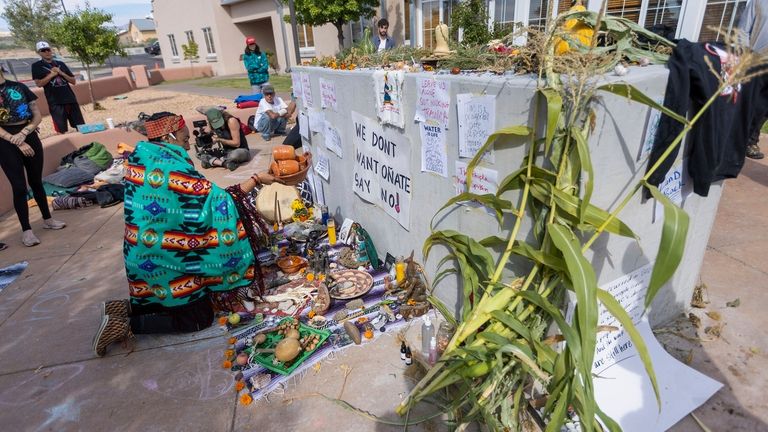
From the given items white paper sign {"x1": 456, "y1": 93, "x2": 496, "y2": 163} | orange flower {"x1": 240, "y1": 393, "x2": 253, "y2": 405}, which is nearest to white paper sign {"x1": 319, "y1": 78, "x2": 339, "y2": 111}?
white paper sign {"x1": 456, "y1": 93, "x2": 496, "y2": 163}

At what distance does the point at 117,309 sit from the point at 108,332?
0.19m

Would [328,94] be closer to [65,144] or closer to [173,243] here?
[173,243]

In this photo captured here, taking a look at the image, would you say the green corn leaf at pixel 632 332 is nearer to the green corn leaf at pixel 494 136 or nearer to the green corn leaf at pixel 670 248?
the green corn leaf at pixel 670 248

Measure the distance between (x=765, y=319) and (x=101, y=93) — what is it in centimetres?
1935

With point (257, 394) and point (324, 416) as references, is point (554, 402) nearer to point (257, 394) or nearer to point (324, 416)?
point (324, 416)

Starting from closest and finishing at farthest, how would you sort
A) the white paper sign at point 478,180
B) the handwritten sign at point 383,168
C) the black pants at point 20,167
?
the white paper sign at point 478,180
the handwritten sign at point 383,168
the black pants at point 20,167

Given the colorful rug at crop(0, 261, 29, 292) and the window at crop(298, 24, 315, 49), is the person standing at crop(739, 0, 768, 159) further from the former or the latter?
the window at crop(298, 24, 315, 49)

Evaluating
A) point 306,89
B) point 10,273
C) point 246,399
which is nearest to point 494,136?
point 246,399

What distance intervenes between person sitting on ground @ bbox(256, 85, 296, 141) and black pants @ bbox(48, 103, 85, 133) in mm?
3637

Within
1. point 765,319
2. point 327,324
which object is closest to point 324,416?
point 327,324

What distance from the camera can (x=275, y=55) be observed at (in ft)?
70.4

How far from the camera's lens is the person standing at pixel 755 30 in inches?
59.9

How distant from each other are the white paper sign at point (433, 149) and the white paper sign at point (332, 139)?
1.46 meters

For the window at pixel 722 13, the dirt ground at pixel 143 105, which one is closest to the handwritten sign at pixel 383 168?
the window at pixel 722 13
